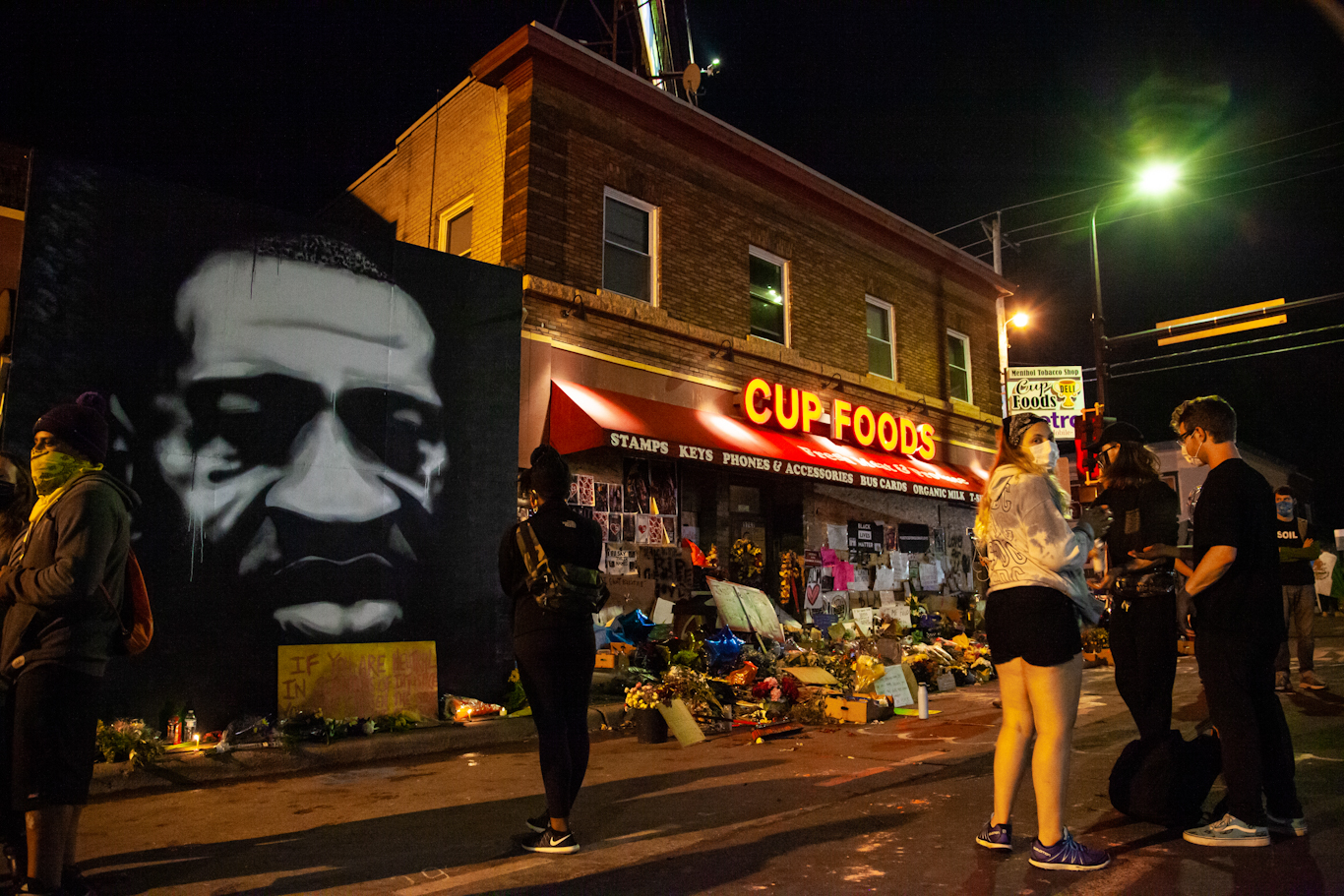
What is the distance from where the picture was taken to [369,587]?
8070mm

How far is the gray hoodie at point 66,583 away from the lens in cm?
330

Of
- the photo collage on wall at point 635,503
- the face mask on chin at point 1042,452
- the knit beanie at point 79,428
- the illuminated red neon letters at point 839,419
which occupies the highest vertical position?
the illuminated red neon letters at point 839,419

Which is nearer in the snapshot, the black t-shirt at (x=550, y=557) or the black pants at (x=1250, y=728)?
the black pants at (x=1250, y=728)

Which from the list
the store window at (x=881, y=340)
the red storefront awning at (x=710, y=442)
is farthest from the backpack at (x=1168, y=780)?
the store window at (x=881, y=340)

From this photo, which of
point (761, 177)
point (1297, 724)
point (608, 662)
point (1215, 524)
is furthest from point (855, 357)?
point (1215, 524)

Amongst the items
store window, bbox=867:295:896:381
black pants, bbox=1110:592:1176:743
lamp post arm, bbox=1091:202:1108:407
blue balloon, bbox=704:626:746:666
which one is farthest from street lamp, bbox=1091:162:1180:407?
black pants, bbox=1110:592:1176:743

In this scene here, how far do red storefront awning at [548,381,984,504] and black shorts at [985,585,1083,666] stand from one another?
Result: 5951 millimetres

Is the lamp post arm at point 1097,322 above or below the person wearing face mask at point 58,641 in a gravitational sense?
above

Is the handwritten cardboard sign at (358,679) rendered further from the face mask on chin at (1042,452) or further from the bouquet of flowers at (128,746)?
the face mask on chin at (1042,452)

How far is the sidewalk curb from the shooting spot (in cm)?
596

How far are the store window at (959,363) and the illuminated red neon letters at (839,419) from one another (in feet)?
8.14

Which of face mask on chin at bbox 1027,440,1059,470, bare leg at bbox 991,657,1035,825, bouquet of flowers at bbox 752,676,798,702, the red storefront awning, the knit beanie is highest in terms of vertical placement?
the red storefront awning

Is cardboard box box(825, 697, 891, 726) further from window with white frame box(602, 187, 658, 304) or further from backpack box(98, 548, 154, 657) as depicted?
backpack box(98, 548, 154, 657)

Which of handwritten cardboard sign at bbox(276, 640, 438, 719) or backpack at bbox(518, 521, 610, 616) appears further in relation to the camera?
handwritten cardboard sign at bbox(276, 640, 438, 719)
